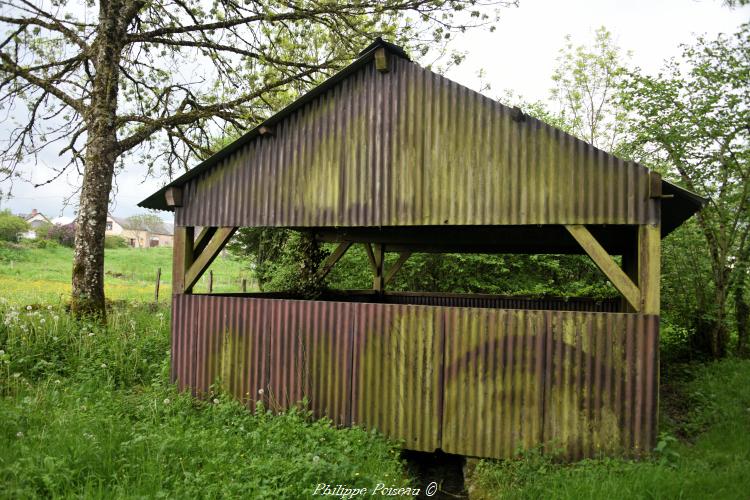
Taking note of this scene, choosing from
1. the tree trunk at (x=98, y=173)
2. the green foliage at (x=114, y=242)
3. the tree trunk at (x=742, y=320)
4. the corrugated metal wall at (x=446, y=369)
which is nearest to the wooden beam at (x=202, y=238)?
the corrugated metal wall at (x=446, y=369)

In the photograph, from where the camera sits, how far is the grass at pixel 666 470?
15.3ft

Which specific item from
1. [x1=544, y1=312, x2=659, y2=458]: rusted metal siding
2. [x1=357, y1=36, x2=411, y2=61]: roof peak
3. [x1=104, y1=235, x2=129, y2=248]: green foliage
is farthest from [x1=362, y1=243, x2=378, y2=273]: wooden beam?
[x1=104, y1=235, x2=129, y2=248]: green foliage

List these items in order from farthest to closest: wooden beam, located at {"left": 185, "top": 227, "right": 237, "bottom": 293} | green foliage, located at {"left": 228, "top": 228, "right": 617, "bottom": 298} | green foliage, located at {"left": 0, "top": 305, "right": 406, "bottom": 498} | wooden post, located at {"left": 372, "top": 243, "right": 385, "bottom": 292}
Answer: green foliage, located at {"left": 228, "top": 228, "right": 617, "bottom": 298}
wooden post, located at {"left": 372, "top": 243, "right": 385, "bottom": 292}
wooden beam, located at {"left": 185, "top": 227, "right": 237, "bottom": 293}
green foliage, located at {"left": 0, "top": 305, "right": 406, "bottom": 498}

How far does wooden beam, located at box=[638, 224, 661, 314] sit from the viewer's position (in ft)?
18.5

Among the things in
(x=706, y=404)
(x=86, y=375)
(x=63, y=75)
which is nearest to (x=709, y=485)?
(x=706, y=404)

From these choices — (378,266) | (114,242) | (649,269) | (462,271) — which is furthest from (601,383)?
(114,242)

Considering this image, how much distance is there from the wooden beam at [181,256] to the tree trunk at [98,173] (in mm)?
3697

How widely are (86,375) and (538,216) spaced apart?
698cm

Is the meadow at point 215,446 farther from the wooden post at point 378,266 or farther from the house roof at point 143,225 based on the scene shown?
the house roof at point 143,225

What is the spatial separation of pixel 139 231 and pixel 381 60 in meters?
76.5

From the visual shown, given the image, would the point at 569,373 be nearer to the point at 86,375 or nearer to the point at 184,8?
the point at 86,375

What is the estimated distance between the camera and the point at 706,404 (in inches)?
301

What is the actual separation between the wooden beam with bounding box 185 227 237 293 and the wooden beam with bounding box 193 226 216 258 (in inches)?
9.2

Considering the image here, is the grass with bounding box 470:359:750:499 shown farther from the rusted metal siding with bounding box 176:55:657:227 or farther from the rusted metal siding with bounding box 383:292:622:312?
the rusted metal siding with bounding box 383:292:622:312
